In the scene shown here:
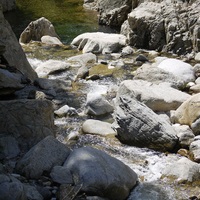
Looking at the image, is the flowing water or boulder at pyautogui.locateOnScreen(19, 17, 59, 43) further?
boulder at pyautogui.locateOnScreen(19, 17, 59, 43)

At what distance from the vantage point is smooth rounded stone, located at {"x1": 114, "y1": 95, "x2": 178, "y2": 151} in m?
6.86

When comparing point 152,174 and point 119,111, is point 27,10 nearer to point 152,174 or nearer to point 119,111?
point 119,111

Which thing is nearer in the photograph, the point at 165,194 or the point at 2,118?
the point at 165,194

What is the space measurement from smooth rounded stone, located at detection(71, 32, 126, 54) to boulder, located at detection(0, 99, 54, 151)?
6.89 metres

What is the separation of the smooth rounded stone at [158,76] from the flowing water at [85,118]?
2.12ft

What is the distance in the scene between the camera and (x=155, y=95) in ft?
26.9

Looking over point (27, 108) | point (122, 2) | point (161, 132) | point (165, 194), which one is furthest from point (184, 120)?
point (122, 2)

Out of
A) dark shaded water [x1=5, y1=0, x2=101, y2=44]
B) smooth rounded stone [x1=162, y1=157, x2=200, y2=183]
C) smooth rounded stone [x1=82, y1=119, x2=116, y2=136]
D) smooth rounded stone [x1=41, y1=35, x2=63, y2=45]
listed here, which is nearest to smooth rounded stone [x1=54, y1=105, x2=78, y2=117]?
smooth rounded stone [x1=82, y1=119, x2=116, y2=136]

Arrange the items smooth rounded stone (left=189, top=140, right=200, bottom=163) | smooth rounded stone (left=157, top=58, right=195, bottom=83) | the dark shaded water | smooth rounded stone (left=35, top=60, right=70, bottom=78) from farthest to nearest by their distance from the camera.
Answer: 1. the dark shaded water
2. smooth rounded stone (left=35, top=60, right=70, bottom=78)
3. smooth rounded stone (left=157, top=58, right=195, bottom=83)
4. smooth rounded stone (left=189, top=140, right=200, bottom=163)

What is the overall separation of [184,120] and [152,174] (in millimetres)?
1762

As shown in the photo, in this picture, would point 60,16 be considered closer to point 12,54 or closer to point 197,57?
point 197,57

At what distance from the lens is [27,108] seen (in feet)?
20.3

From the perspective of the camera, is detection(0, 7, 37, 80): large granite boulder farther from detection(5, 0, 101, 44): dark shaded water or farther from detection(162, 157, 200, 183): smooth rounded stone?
detection(162, 157, 200, 183): smooth rounded stone

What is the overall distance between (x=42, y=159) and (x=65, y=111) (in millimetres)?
3015
